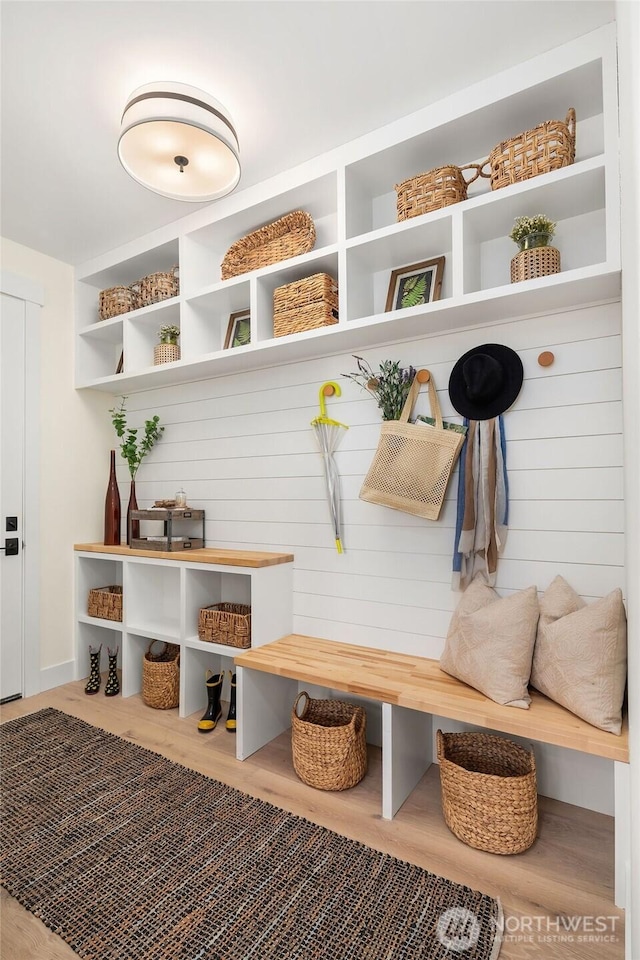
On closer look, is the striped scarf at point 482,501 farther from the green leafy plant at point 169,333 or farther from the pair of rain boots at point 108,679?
the pair of rain boots at point 108,679

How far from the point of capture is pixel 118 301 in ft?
10.2

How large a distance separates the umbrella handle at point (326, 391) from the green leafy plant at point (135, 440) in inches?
48.1

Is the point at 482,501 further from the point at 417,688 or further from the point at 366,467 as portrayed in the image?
the point at 417,688

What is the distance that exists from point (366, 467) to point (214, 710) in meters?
1.40

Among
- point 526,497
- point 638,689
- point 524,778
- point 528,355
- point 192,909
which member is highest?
point 528,355

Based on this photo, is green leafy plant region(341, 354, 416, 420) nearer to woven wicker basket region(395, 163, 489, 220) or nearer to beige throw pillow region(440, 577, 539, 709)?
woven wicker basket region(395, 163, 489, 220)

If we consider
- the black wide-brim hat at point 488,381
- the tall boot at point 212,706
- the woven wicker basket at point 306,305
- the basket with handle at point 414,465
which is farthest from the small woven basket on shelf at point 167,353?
the tall boot at point 212,706

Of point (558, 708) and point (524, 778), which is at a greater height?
point (558, 708)

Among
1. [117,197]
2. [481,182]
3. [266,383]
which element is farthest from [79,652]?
[481,182]

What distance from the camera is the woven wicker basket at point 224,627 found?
2457 millimetres

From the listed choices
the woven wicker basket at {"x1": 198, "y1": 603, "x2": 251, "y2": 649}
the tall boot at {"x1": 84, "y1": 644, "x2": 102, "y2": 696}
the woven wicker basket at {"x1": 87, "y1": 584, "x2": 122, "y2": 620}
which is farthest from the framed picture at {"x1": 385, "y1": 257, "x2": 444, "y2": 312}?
the tall boot at {"x1": 84, "y1": 644, "x2": 102, "y2": 696}

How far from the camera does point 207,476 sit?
118 inches

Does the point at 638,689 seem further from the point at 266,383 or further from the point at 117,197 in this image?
the point at 117,197

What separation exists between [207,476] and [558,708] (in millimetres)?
2095
